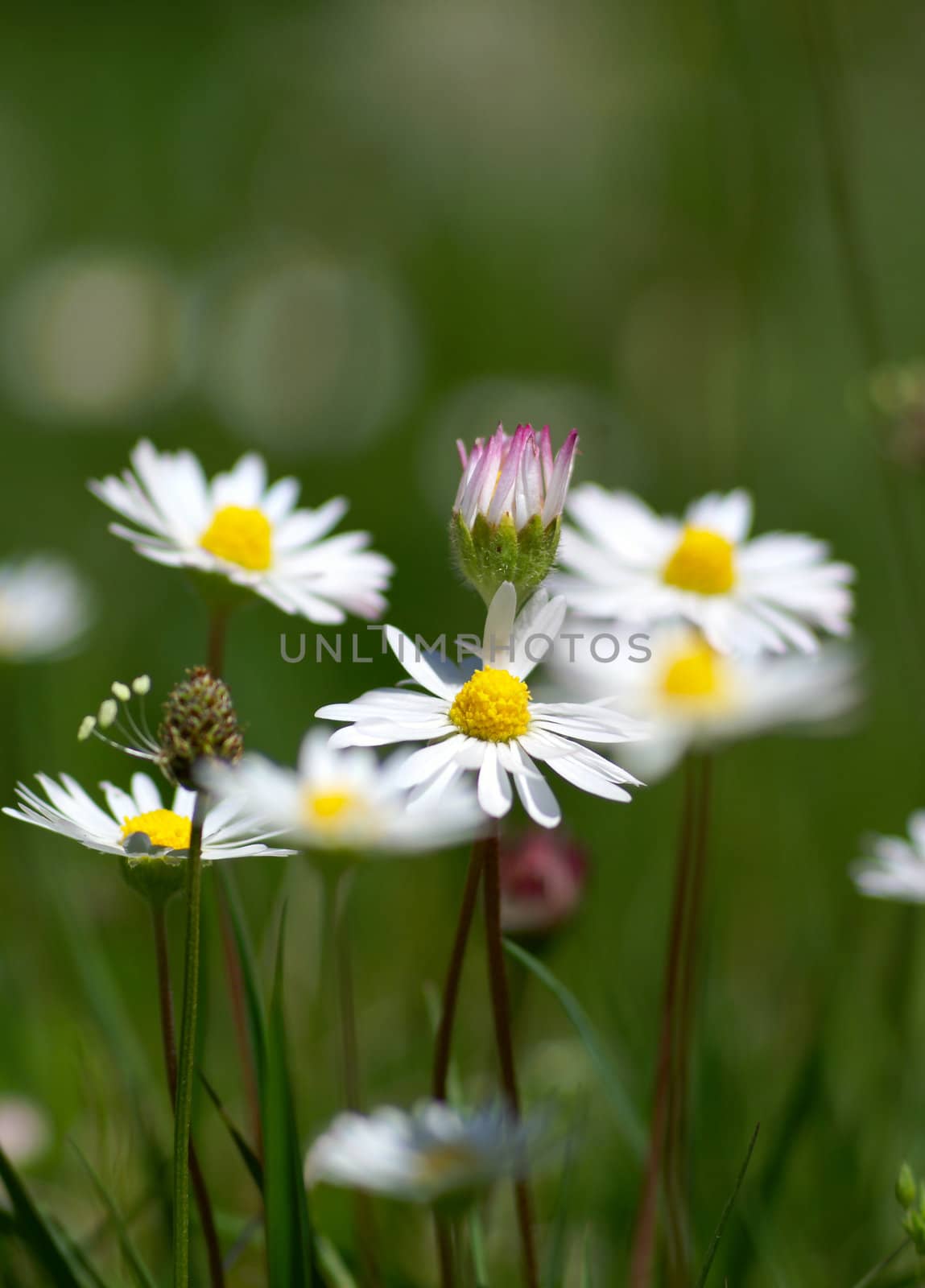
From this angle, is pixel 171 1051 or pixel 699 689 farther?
pixel 699 689

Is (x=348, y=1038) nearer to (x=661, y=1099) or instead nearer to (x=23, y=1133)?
(x=661, y=1099)

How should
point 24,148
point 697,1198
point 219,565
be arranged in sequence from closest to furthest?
point 219,565
point 697,1198
point 24,148

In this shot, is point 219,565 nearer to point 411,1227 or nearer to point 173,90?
point 411,1227

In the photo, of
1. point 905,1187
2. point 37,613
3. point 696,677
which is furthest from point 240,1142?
point 37,613

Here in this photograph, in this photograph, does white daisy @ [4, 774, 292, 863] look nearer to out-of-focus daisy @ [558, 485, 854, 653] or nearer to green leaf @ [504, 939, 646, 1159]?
green leaf @ [504, 939, 646, 1159]

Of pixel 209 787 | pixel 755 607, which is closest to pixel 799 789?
pixel 755 607

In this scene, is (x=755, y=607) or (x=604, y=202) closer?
(x=755, y=607)
